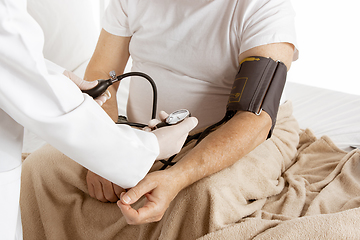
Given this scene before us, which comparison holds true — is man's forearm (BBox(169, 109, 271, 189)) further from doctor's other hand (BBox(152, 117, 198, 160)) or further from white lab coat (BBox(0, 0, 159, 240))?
white lab coat (BBox(0, 0, 159, 240))

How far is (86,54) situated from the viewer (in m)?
2.06

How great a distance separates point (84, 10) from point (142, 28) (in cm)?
106

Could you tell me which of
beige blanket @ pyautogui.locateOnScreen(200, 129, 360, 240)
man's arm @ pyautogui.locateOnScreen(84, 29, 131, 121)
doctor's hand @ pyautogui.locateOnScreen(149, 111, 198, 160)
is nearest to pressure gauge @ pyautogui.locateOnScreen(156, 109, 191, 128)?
doctor's hand @ pyautogui.locateOnScreen(149, 111, 198, 160)

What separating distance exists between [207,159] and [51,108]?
1.50 feet

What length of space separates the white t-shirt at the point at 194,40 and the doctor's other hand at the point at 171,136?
1.34 feet

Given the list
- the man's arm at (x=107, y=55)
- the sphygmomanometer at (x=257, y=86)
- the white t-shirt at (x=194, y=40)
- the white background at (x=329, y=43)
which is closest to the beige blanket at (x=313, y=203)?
the sphygmomanometer at (x=257, y=86)

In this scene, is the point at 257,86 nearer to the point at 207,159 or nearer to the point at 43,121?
the point at 207,159

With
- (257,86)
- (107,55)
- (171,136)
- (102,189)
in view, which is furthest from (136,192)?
(107,55)

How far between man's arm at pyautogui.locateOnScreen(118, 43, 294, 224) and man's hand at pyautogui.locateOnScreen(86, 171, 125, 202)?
18 centimetres

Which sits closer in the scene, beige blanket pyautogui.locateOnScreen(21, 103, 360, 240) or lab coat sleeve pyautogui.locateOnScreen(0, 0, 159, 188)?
lab coat sleeve pyautogui.locateOnScreen(0, 0, 159, 188)

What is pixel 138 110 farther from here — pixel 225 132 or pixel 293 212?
pixel 293 212

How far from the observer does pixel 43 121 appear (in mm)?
482

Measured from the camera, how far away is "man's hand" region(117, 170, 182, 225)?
657 millimetres

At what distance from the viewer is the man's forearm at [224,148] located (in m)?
0.80
